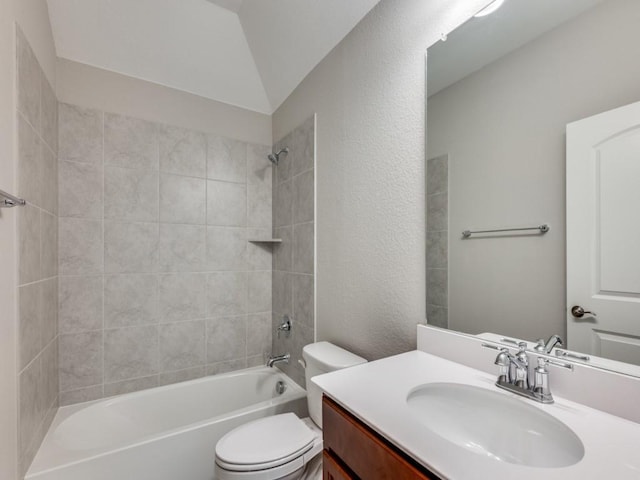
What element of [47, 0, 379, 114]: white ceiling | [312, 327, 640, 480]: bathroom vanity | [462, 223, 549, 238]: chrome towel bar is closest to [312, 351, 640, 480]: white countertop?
[312, 327, 640, 480]: bathroom vanity

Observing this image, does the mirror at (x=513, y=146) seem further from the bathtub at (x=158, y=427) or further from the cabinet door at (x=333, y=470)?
the bathtub at (x=158, y=427)

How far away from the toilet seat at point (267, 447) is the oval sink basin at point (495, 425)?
681mm

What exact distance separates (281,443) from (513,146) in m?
1.43

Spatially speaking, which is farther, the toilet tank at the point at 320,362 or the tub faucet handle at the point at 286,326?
the tub faucet handle at the point at 286,326

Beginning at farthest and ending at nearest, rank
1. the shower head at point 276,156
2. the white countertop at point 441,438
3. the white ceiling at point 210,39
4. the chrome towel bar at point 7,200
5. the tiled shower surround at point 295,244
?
the shower head at point 276,156, the tiled shower surround at point 295,244, the white ceiling at point 210,39, the chrome towel bar at point 7,200, the white countertop at point 441,438

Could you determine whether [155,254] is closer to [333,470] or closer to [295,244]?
[295,244]


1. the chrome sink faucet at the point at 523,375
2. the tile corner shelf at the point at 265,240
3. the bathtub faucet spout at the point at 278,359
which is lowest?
the bathtub faucet spout at the point at 278,359

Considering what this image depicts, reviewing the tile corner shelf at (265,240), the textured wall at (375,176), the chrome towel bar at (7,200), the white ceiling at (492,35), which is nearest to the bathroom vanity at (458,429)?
Result: the textured wall at (375,176)

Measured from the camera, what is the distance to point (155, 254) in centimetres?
194

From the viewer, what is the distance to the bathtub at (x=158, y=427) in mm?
1269

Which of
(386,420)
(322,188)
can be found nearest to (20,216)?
(322,188)

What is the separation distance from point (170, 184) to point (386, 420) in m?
1.91

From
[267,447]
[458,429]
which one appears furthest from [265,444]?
[458,429]

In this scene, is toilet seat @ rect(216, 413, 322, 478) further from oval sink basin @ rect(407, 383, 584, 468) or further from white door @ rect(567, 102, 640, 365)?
white door @ rect(567, 102, 640, 365)
